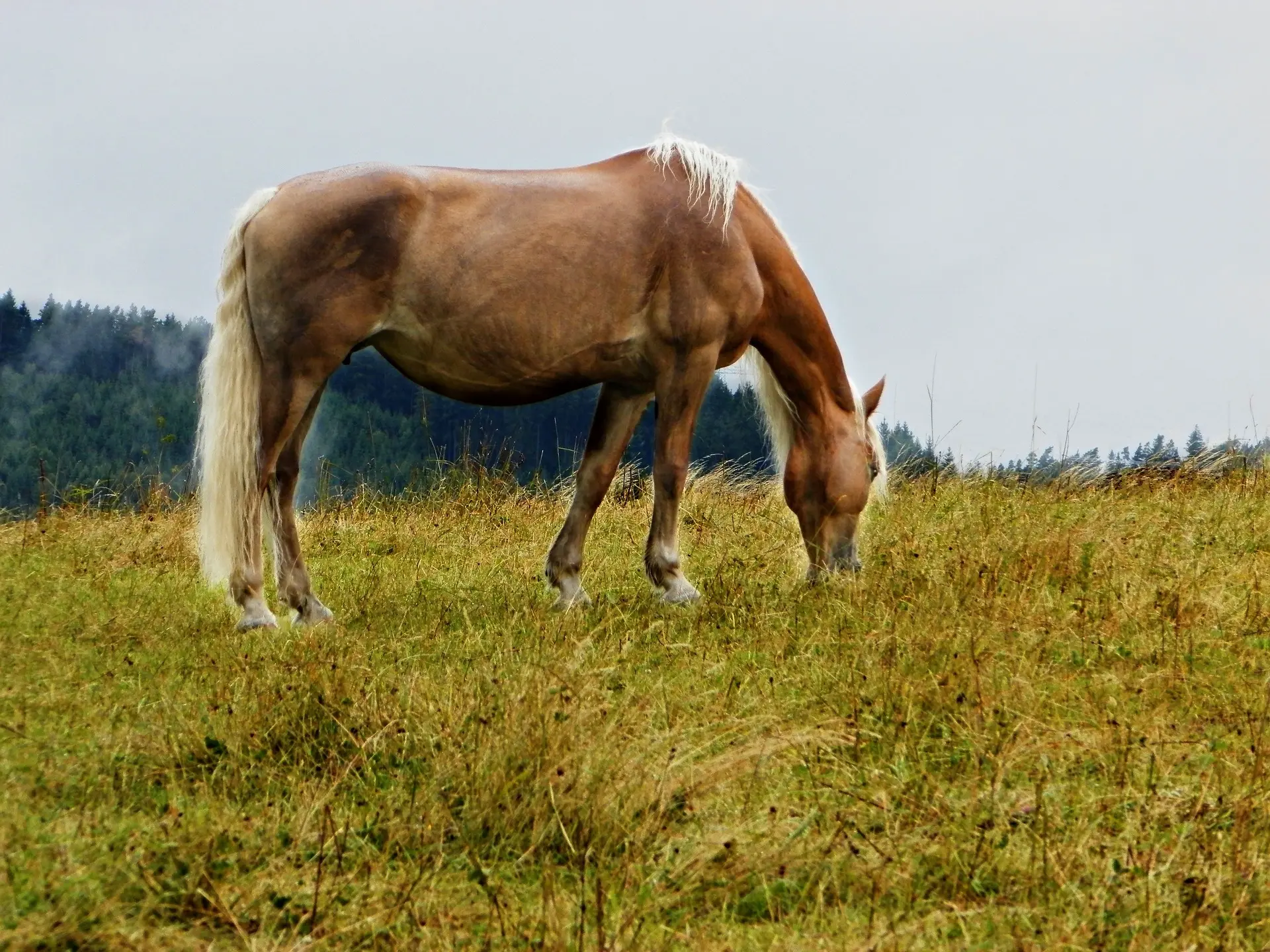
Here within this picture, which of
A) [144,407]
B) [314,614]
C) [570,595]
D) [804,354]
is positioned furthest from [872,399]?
[144,407]

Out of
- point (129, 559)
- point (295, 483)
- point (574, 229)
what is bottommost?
point (129, 559)

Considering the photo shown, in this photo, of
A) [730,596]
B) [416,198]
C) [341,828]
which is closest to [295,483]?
[416,198]

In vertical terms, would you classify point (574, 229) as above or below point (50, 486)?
above

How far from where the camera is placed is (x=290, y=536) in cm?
676

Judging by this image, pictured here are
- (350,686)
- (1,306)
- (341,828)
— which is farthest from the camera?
(1,306)

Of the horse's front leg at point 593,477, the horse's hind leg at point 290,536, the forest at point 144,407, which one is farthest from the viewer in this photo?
the forest at point 144,407

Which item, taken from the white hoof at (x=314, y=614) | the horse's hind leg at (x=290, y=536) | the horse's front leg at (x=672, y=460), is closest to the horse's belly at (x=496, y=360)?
the horse's front leg at (x=672, y=460)

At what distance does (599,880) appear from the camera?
292cm

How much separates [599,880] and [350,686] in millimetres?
1702

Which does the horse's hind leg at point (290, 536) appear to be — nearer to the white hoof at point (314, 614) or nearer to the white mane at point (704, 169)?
the white hoof at point (314, 614)

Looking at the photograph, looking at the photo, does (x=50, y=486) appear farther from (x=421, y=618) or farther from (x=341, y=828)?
(x=341, y=828)

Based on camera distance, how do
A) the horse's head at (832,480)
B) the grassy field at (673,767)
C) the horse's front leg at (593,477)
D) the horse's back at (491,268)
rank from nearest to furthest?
the grassy field at (673,767) → the horse's back at (491,268) → the horse's front leg at (593,477) → the horse's head at (832,480)

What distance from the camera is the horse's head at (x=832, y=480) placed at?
7375 millimetres

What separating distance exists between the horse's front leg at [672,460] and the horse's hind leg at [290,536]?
1.73 m
